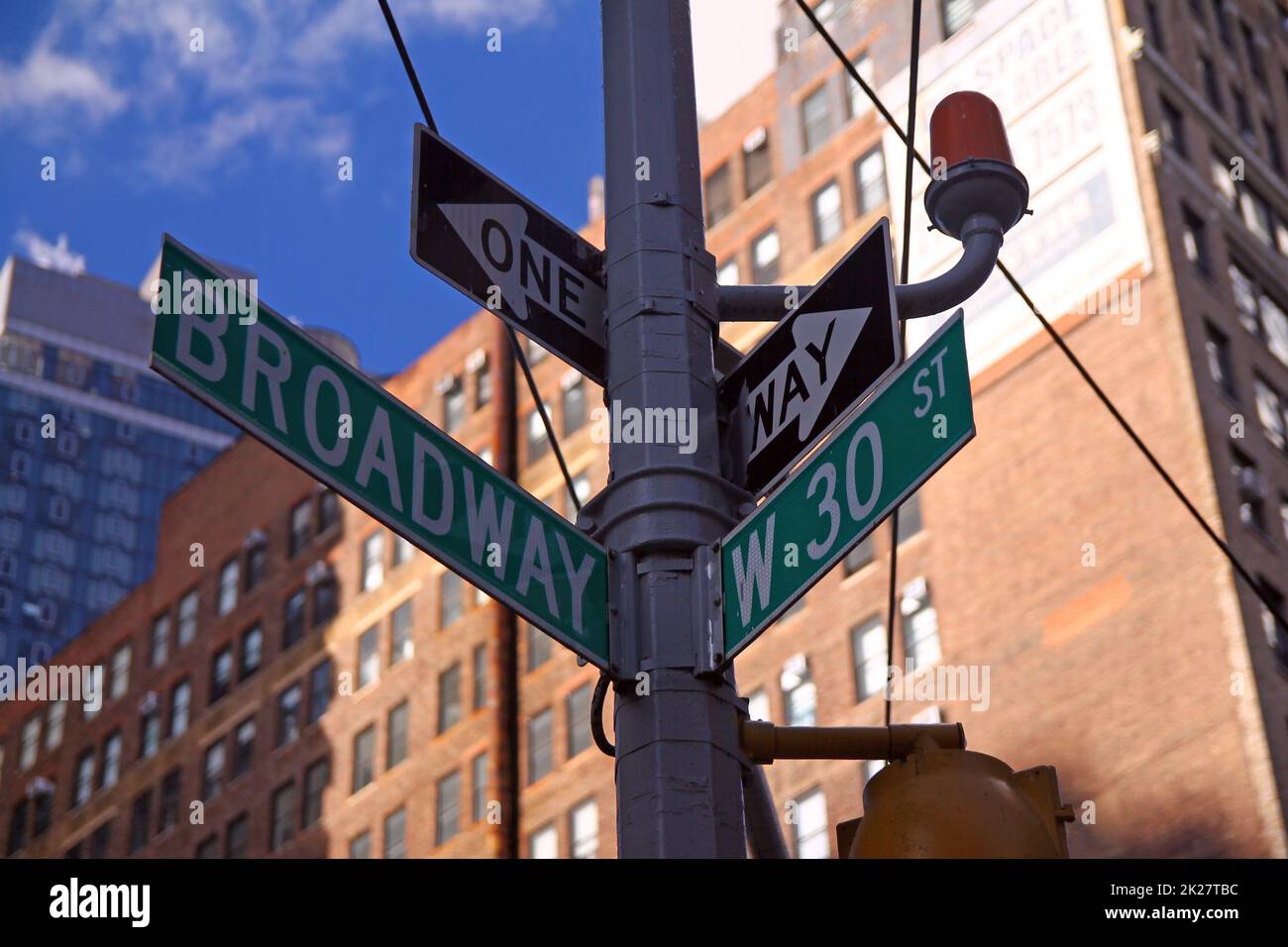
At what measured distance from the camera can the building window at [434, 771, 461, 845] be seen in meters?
62.1

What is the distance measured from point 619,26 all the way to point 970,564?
45.0m

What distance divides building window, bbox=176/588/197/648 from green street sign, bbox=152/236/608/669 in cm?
7175

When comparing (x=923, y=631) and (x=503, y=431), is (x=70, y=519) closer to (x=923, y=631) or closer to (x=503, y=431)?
(x=503, y=431)

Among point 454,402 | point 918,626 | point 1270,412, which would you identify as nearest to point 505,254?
point 918,626

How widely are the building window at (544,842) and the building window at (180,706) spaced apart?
19552mm

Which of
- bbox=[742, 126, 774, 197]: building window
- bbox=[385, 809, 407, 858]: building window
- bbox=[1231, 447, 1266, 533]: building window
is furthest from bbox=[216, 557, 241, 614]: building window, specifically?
bbox=[1231, 447, 1266, 533]: building window

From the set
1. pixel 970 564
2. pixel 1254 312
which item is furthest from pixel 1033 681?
pixel 1254 312

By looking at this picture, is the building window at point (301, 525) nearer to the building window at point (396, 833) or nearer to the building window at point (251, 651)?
the building window at point (251, 651)

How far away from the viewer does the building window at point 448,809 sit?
62062 millimetres

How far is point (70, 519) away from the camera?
15025cm

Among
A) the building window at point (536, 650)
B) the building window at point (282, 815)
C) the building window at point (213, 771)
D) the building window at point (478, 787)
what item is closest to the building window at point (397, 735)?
the building window at point (478, 787)

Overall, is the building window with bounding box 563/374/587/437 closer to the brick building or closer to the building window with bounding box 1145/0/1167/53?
the brick building

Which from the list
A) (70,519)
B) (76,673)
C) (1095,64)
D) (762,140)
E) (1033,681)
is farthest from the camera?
(70,519)

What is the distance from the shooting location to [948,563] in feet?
170
